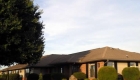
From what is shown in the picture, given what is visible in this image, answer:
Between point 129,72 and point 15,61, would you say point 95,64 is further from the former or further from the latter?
point 15,61

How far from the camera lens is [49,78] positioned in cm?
4075

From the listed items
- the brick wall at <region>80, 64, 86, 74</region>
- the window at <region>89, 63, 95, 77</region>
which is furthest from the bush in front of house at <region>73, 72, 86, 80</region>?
the brick wall at <region>80, 64, 86, 74</region>

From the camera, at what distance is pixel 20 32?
2623 centimetres

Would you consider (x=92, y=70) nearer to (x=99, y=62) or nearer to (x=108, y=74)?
(x=99, y=62)

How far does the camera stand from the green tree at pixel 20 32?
973 inches

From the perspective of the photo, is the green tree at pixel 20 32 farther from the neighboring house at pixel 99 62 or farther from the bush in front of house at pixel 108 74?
the neighboring house at pixel 99 62

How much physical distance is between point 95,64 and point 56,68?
1162 centimetres

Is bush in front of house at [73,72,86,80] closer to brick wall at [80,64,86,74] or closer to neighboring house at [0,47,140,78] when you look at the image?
neighboring house at [0,47,140,78]

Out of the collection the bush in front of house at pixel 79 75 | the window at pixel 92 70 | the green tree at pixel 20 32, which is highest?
the green tree at pixel 20 32

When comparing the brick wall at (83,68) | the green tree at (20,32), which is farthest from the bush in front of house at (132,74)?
the green tree at (20,32)

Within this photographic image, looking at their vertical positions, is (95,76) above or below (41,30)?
below

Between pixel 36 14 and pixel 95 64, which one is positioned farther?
pixel 95 64

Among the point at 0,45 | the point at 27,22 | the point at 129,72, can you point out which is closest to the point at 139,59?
the point at 129,72

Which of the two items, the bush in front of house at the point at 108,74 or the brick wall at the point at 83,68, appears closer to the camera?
the bush in front of house at the point at 108,74
